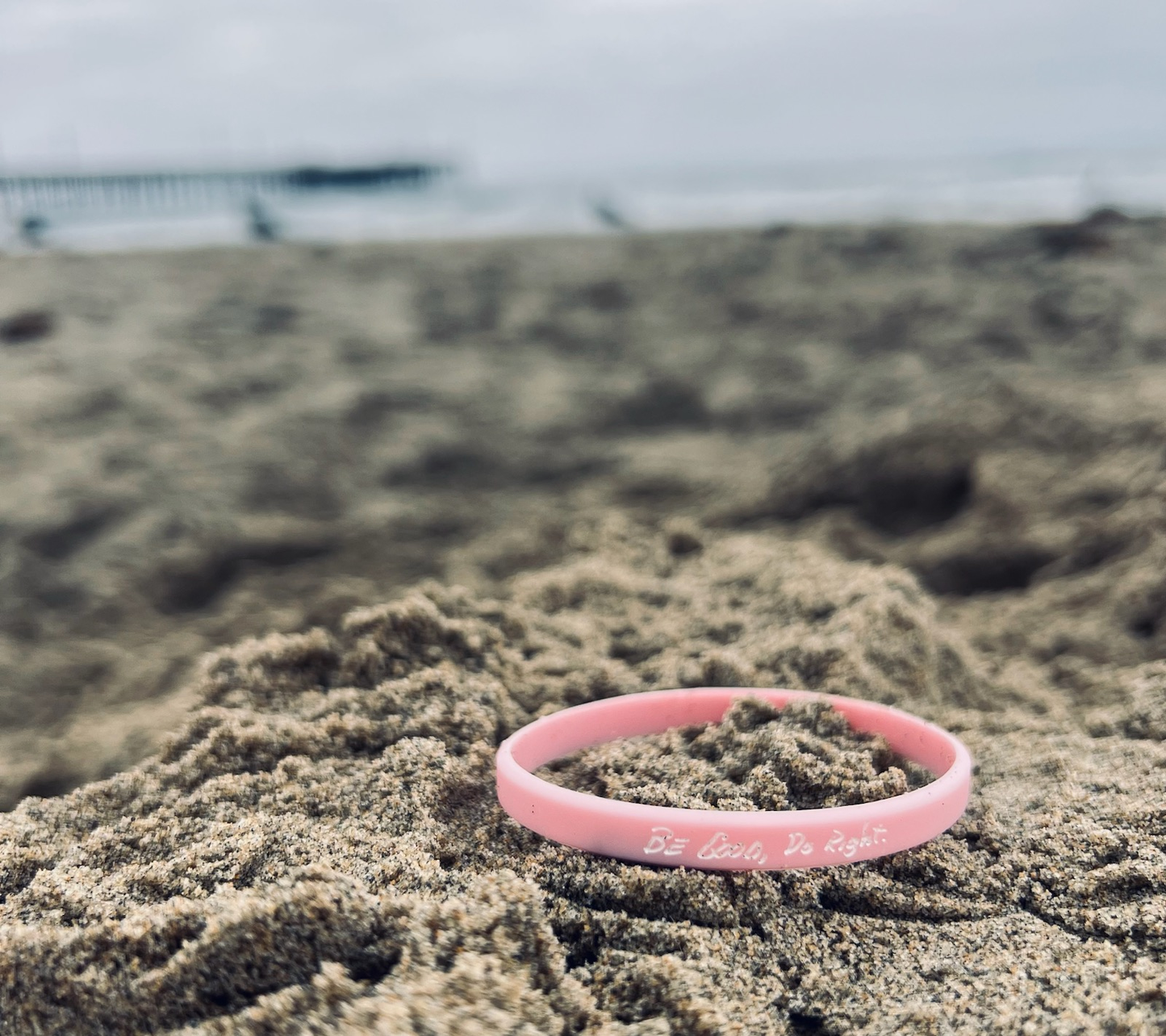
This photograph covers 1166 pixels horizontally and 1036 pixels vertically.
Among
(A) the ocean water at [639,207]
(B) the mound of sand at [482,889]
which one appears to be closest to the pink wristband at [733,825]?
(B) the mound of sand at [482,889]

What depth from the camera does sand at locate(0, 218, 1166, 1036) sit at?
1042 millimetres

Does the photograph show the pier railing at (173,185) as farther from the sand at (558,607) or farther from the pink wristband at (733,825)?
the pink wristband at (733,825)

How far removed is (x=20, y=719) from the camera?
2033 millimetres

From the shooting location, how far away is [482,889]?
110 centimetres

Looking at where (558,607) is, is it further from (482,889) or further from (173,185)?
(173,185)

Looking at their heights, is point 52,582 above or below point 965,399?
below

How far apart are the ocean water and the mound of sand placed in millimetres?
3426

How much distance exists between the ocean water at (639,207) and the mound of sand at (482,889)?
3426mm

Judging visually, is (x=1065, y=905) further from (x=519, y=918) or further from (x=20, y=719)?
(x=20, y=719)

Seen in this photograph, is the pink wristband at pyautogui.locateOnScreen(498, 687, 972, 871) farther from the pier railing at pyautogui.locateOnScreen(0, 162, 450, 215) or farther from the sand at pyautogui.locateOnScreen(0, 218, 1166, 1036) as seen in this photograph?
the pier railing at pyautogui.locateOnScreen(0, 162, 450, 215)

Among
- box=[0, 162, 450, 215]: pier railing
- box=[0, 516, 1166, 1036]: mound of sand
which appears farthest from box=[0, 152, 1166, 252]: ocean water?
box=[0, 516, 1166, 1036]: mound of sand

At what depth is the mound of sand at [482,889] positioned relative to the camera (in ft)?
3.24

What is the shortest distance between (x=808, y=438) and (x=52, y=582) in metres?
2.32

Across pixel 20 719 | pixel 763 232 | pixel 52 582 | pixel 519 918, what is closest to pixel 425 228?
pixel 763 232
